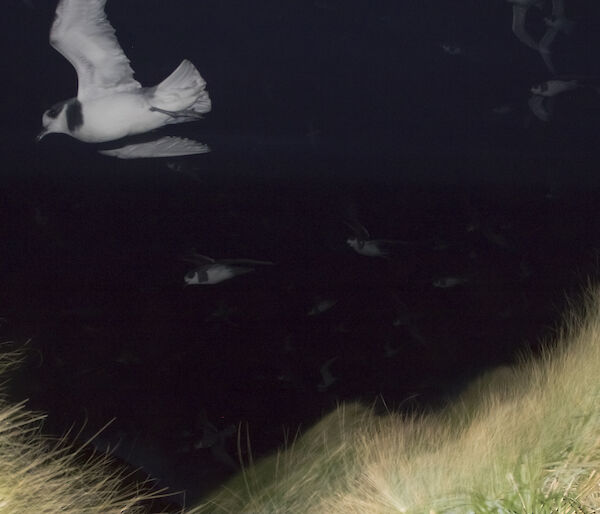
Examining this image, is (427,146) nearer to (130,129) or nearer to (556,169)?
(556,169)

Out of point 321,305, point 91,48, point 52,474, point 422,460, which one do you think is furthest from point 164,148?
point 422,460

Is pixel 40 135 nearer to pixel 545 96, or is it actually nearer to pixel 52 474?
pixel 52 474

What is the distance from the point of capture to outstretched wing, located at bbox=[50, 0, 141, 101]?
1.32m

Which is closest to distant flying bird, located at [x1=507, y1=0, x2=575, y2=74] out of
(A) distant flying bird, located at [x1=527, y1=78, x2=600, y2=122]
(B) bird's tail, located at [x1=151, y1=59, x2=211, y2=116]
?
(A) distant flying bird, located at [x1=527, y1=78, x2=600, y2=122]

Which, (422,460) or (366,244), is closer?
(422,460)

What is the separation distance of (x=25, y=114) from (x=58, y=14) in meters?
0.20

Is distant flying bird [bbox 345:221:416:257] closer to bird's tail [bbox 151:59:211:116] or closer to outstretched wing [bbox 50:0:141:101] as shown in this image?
bird's tail [bbox 151:59:211:116]

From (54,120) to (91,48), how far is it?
6.0 inches

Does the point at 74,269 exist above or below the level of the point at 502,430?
above

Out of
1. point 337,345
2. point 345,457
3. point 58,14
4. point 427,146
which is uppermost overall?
point 58,14

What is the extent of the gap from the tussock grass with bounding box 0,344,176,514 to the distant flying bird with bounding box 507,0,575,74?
117 centimetres

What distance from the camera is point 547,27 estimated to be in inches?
59.0

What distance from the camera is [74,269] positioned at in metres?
1.40

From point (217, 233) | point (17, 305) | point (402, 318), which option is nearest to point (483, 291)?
point (402, 318)
